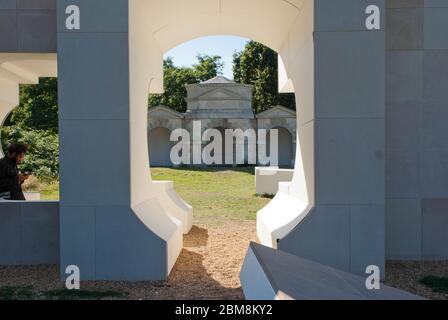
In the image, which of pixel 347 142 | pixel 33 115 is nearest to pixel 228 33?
pixel 347 142

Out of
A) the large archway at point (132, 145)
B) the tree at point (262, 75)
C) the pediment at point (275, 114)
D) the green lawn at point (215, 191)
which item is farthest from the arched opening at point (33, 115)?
the tree at point (262, 75)

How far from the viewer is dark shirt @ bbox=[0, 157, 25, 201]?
7.25 meters

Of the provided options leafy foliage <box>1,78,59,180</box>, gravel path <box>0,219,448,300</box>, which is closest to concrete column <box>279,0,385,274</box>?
gravel path <box>0,219,448,300</box>

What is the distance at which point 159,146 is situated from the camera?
3105 centimetres

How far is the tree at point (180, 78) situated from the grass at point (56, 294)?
1529 inches

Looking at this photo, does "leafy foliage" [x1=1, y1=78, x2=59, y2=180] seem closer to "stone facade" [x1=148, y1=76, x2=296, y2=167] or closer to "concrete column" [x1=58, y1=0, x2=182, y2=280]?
"stone facade" [x1=148, y1=76, x2=296, y2=167]

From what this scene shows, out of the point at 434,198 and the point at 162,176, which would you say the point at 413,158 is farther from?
the point at 162,176

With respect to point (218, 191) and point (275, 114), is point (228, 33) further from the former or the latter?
point (275, 114)

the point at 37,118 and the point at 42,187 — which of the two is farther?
the point at 37,118

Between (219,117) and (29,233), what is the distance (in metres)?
22.4

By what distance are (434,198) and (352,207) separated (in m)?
1.77

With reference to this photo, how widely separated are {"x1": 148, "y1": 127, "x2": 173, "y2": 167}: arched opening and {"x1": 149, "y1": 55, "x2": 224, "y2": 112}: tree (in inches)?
517

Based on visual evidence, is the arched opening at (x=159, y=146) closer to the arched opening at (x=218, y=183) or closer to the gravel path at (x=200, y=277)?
the arched opening at (x=218, y=183)
